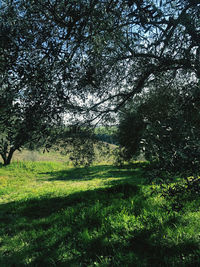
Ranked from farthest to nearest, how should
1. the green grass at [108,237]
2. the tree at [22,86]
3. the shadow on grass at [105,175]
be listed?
the shadow on grass at [105,175], the green grass at [108,237], the tree at [22,86]

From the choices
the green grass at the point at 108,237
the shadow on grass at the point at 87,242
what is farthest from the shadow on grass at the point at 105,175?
the shadow on grass at the point at 87,242

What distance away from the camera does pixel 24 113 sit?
14.6ft

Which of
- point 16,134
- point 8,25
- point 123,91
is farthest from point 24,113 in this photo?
point 123,91

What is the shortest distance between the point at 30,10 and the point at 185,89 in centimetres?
473

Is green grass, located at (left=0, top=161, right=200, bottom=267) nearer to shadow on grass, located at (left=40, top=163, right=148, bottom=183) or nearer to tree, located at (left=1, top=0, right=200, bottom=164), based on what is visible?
tree, located at (left=1, top=0, right=200, bottom=164)

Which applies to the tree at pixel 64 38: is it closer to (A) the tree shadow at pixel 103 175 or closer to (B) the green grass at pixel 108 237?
(B) the green grass at pixel 108 237

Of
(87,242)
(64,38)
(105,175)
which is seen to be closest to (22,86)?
(64,38)

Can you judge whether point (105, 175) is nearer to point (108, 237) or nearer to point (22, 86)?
point (108, 237)

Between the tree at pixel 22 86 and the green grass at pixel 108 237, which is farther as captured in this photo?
the green grass at pixel 108 237

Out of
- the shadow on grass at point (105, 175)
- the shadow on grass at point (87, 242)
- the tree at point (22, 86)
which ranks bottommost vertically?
the shadow on grass at point (105, 175)

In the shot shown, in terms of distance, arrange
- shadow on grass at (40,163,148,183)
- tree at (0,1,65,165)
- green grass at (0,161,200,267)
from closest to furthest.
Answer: tree at (0,1,65,165), green grass at (0,161,200,267), shadow on grass at (40,163,148,183)

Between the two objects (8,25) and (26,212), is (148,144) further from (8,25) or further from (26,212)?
(26,212)

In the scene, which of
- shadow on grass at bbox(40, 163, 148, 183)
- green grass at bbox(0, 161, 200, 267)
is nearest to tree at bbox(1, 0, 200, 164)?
green grass at bbox(0, 161, 200, 267)

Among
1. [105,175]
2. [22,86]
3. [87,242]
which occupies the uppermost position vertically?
[22,86]
